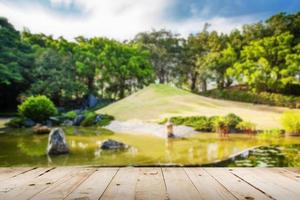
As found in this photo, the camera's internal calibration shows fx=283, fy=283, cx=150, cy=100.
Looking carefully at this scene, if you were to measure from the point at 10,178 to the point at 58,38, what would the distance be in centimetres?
2365

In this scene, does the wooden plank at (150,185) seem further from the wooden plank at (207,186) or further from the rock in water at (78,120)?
the rock in water at (78,120)

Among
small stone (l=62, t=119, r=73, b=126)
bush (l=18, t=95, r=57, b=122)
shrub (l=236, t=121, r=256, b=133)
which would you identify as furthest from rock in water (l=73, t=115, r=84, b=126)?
shrub (l=236, t=121, r=256, b=133)

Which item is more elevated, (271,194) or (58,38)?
(58,38)

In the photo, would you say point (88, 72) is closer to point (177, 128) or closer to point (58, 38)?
point (58, 38)

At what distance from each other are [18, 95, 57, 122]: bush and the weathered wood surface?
11982 millimetres

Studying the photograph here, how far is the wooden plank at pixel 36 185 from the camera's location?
1.32 meters

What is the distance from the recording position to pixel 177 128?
1116 cm

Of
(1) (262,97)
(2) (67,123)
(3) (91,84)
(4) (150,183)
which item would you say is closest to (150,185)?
(4) (150,183)

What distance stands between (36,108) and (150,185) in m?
12.7

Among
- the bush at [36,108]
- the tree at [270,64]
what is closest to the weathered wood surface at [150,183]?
the bush at [36,108]

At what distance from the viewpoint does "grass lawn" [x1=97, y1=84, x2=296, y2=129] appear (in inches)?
534

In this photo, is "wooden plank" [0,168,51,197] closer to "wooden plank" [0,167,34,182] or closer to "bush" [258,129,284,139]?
"wooden plank" [0,167,34,182]

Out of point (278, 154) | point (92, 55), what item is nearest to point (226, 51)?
point (92, 55)

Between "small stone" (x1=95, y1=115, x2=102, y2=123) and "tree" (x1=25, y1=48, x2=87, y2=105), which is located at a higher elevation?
"tree" (x1=25, y1=48, x2=87, y2=105)
